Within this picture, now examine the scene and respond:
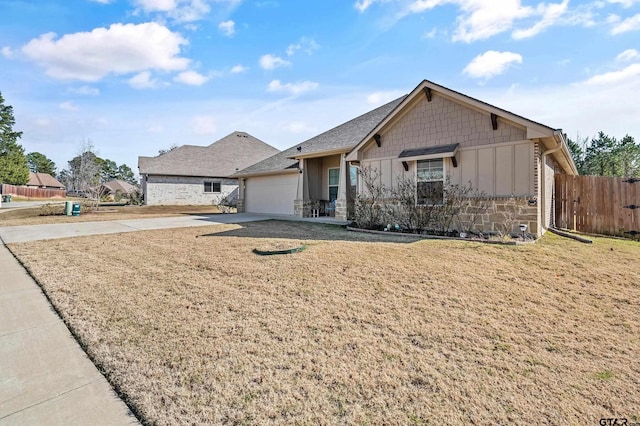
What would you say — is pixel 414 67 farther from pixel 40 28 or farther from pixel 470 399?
pixel 40 28

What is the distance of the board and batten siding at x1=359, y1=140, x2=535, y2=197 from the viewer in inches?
331

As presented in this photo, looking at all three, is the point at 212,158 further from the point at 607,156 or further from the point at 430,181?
the point at 607,156

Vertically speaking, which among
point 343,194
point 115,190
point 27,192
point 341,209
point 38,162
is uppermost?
point 38,162

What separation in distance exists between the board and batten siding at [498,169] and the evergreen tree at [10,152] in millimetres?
64084

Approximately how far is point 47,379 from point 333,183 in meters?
14.5

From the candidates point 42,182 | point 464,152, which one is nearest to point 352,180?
point 464,152

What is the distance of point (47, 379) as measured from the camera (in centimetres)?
261

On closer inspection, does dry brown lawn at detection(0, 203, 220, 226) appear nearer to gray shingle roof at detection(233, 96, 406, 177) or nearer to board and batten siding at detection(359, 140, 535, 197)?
gray shingle roof at detection(233, 96, 406, 177)

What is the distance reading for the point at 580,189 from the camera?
35.1ft

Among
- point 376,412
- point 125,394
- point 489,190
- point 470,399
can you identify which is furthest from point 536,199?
point 125,394

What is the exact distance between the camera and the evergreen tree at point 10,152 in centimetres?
4699

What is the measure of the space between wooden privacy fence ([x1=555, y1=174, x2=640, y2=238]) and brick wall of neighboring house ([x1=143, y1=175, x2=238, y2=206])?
2640 cm

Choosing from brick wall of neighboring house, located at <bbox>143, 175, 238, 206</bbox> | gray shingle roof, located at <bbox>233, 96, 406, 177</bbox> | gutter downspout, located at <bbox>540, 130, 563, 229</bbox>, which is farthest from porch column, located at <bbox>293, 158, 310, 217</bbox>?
brick wall of neighboring house, located at <bbox>143, 175, 238, 206</bbox>

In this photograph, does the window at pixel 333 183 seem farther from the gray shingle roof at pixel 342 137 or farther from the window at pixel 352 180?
the gray shingle roof at pixel 342 137
